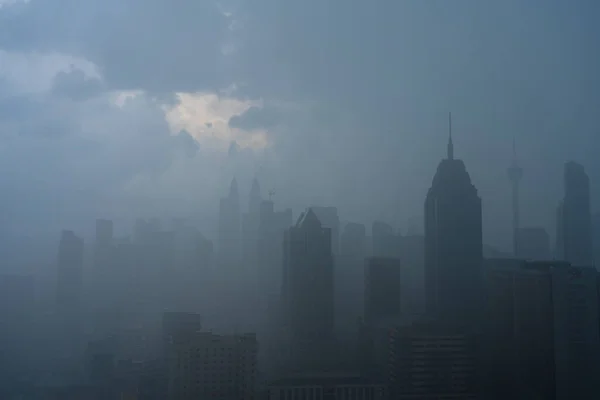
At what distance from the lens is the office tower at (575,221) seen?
391 inches

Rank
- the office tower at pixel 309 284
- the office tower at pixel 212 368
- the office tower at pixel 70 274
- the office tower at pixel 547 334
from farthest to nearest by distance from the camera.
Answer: the office tower at pixel 309 284 → the office tower at pixel 70 274 → the office tower at pixel 547 334 → the office tower at pixel 212 368

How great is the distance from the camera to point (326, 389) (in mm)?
9789

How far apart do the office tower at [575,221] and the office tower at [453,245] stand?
1.90 m

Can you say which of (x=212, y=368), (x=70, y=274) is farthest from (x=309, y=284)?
(x=70, y=274)

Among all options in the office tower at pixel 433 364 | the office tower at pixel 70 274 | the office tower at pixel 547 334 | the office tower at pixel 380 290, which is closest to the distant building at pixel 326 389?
the office tower at pixel 433 364

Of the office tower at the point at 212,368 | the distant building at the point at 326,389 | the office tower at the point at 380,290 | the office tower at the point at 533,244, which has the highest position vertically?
the office tower at the point at 533,244

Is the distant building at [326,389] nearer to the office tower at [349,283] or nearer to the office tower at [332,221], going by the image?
the office tower at [349,283]

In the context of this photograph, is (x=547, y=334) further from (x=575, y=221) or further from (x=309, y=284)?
(x=309, y=284)

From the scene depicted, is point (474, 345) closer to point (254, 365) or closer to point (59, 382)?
point (254, 365)

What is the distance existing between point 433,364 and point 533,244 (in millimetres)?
3111

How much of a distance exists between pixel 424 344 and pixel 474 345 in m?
0.90

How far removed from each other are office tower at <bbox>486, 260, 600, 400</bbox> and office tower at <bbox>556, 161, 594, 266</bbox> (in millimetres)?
457

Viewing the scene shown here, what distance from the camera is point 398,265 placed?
12.5 m

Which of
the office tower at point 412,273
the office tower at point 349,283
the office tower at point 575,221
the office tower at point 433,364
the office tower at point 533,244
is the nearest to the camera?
the office tower at point 433,364
